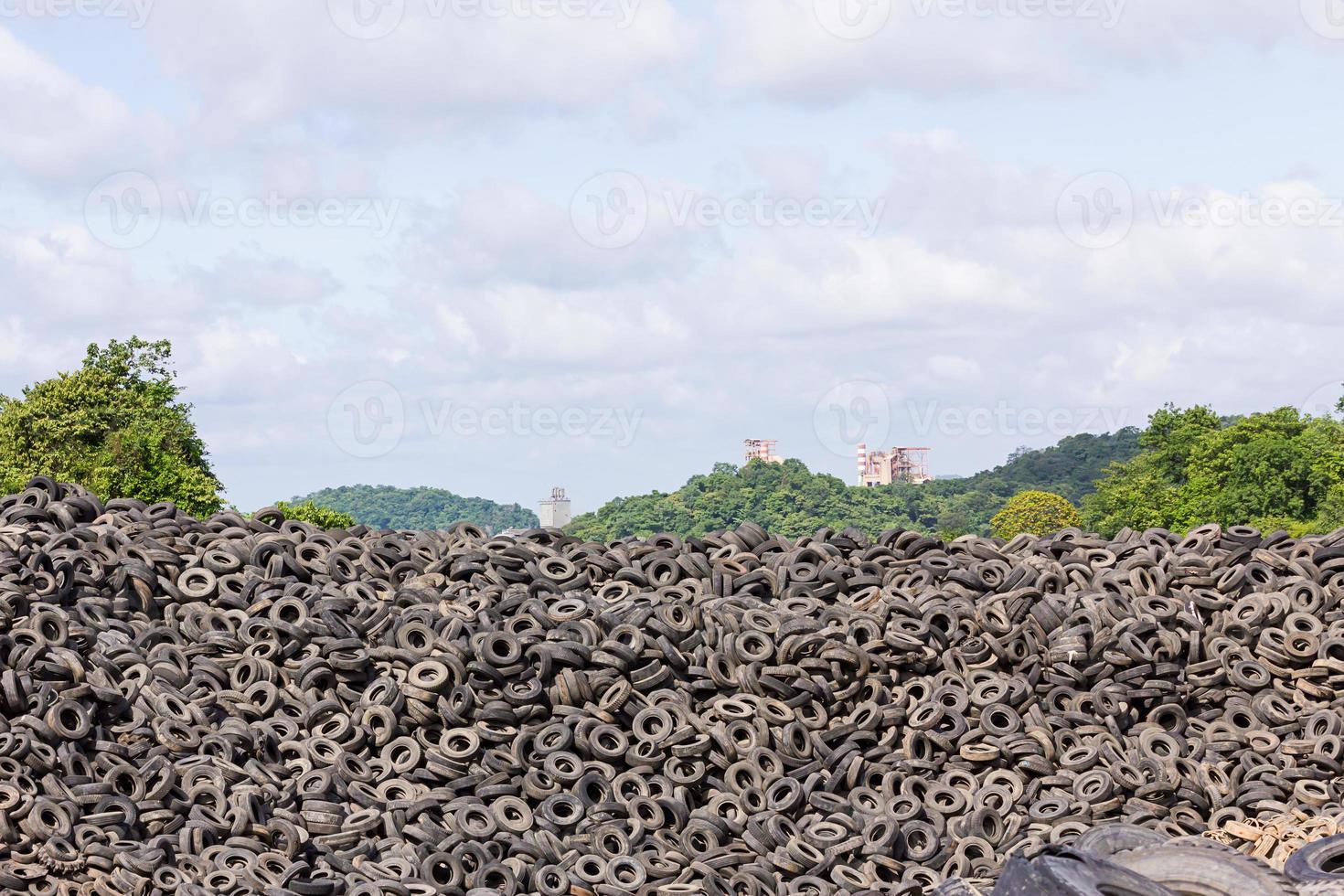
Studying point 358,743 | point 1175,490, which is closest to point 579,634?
point 358,743

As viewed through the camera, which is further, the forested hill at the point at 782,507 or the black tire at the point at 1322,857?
the forested hill at the point at 782,507

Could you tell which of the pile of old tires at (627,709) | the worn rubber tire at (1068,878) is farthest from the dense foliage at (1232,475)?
the worn rubber tire at (1068,878)

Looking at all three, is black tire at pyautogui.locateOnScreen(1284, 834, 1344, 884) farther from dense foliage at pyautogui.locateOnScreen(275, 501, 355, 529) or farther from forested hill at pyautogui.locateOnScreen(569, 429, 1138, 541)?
forested hill at pyautogui.locateOnScreen(569, 429, 1138, 541)

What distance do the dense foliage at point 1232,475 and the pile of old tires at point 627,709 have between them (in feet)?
140

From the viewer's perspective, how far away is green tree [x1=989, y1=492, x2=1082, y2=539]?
77.4 metres

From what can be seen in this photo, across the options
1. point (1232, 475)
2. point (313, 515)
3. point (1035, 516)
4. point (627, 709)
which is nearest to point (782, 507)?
point (1035, 516)

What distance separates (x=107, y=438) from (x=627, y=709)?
117ft

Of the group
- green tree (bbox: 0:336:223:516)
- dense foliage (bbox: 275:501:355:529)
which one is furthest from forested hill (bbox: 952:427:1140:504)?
green tree (bbox: 0:336:223:516)

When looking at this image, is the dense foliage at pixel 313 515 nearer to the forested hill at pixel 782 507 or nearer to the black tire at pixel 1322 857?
the black tire at pixel 1322 857

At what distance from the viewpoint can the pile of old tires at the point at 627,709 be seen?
10.5 meters

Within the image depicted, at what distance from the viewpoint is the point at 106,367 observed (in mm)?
44594

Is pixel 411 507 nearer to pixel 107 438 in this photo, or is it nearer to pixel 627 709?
pixel 107 438

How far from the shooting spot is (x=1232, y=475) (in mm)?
60719

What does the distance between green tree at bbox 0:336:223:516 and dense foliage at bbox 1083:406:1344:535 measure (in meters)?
40.5
